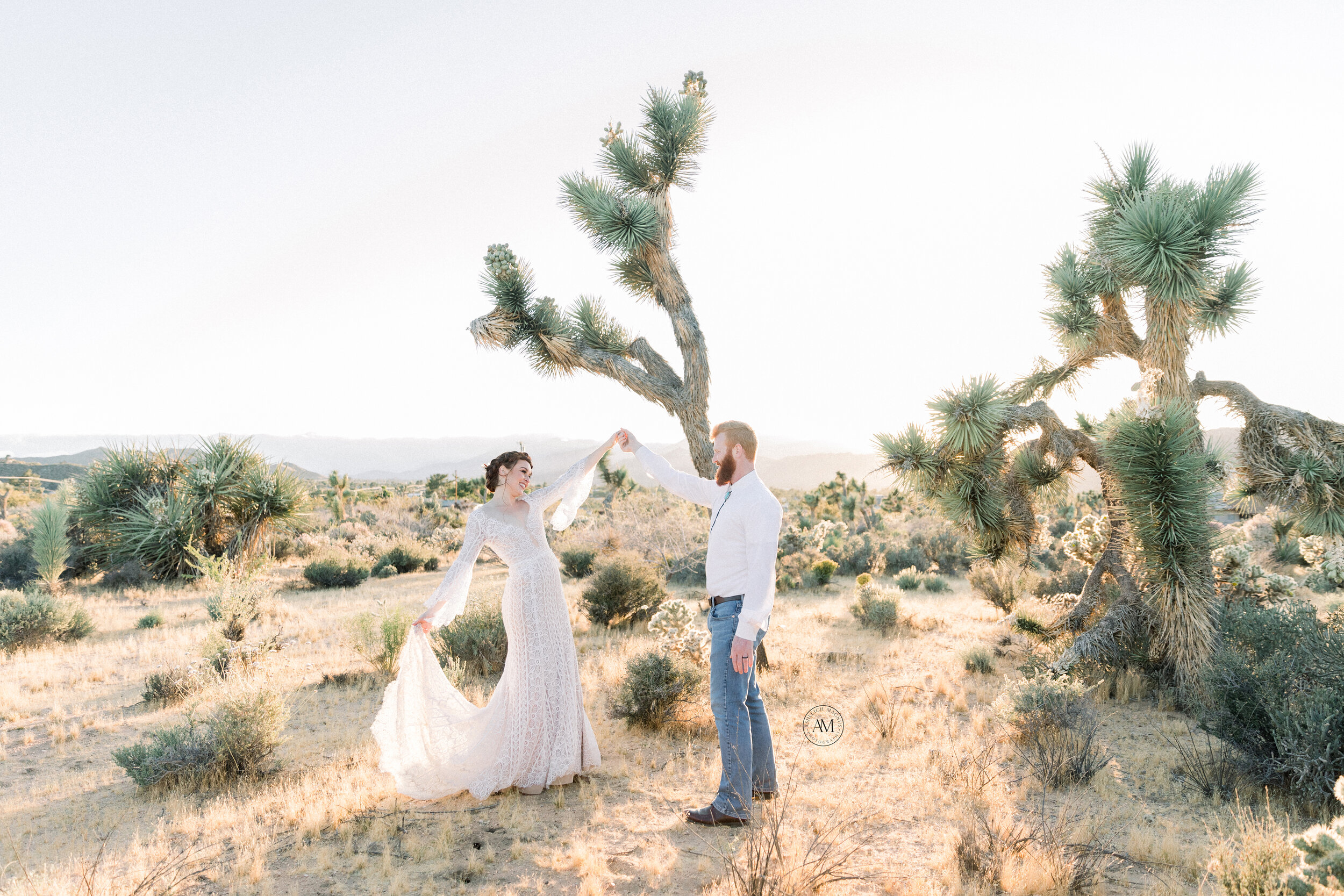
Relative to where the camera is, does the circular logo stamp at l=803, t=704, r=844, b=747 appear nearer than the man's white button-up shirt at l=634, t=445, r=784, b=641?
No

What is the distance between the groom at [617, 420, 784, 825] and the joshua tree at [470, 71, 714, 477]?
3.61 meters

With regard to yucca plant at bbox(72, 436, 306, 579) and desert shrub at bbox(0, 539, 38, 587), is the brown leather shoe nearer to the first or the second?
yucca plant at bbox(72, 436, 306, 579)

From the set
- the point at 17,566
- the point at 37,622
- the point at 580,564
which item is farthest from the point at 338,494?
the point at 37,622

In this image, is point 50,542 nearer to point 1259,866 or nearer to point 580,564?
point 580,564

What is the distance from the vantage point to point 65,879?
10.9 feet

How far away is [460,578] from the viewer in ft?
14.5

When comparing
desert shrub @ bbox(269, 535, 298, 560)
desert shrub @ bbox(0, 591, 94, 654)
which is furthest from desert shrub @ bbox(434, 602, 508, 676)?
desert shrub @ bbox(269, 535, 298, 560)

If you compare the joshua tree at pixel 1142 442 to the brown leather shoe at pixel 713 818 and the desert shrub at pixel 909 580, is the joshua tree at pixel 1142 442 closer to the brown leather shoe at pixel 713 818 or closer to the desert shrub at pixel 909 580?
the brown leather shoe at pixel 713 818

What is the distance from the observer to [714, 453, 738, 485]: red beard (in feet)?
13.1

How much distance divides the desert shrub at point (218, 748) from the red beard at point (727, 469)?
380 cm

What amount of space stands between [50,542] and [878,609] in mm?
14655

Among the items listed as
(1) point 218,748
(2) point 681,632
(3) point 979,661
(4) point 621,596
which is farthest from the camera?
(4) point 621,596

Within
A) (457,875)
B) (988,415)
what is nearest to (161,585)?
(457,875)

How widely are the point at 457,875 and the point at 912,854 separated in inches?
93.8
